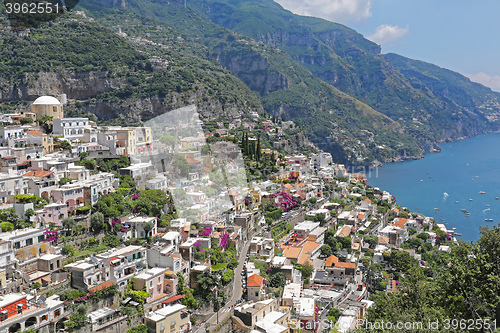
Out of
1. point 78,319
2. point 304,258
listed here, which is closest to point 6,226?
point 78,319

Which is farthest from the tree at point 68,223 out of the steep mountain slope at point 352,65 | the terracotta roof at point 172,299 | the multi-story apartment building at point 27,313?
the steep mountain slope at point 352,65

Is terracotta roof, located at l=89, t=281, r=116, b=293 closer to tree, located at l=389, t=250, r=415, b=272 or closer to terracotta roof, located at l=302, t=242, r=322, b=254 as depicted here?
terracotta roof, located at l=302, t=242, r=322, b=254

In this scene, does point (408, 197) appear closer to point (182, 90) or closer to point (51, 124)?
point (182, 90)

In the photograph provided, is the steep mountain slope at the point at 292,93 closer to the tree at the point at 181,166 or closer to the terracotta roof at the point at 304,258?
the tree at the point at 181,166

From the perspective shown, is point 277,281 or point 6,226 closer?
point 6,226

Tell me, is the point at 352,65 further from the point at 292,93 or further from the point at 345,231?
the point at 345,231

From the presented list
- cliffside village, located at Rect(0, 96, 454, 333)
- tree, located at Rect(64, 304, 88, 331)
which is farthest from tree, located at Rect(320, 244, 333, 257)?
tree, located at Rect(64, 304, 88, 331)
